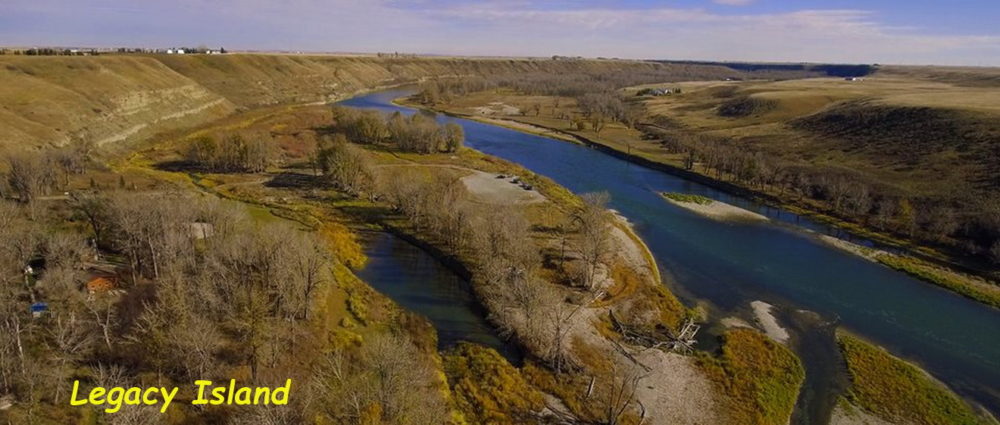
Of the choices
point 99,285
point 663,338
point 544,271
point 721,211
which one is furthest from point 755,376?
point 99,285

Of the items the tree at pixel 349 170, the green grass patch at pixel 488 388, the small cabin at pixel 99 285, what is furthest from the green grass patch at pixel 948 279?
the small cabin at pixel 99 285

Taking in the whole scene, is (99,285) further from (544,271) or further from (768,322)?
(768,322)

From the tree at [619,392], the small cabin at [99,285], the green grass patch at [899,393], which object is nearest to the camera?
the tree at [619,392]

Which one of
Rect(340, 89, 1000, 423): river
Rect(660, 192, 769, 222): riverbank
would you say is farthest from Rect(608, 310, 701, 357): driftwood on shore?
Rect(660, 192, 769, 222): riverbank

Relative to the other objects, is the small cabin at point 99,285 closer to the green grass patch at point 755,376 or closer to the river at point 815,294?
the river at point 815,294

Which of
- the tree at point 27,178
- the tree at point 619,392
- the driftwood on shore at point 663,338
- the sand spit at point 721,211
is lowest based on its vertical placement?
the tree at point 619,392

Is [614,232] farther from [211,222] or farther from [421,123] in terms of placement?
[421,123]

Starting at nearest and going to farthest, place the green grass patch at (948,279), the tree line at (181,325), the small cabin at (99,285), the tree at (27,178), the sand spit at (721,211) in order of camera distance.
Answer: the tree line at (181,325), the small cabin at (99,285), the green grass patch at (948,279), the tree at (27,178), the sand spit at (721,211)
